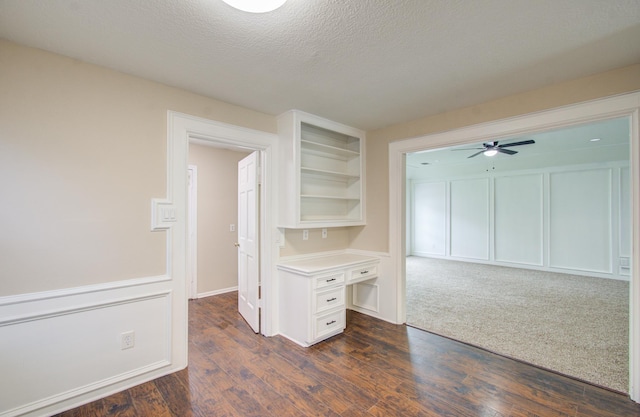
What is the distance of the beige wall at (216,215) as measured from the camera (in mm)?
4551

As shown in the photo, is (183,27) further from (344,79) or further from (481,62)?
(481,62)

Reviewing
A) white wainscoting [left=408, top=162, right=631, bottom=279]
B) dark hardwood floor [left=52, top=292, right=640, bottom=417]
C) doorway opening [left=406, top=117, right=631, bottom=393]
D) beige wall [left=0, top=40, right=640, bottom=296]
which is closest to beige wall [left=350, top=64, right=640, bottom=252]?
beige wall [left=0, top=40, right=640, bottom=296]

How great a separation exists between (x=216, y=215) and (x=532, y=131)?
436cm

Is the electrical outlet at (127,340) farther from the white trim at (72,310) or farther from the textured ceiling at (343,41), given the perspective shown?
the textured ceiling at (343,41)

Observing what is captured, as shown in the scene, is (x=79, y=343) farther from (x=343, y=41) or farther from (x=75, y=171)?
(x=343, y=41)

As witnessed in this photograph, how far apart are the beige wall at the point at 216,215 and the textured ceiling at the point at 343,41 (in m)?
2.24

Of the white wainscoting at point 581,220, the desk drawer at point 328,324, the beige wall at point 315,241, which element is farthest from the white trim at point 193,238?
the white wainscoting at point 581,220

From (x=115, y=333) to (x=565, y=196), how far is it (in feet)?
27.3

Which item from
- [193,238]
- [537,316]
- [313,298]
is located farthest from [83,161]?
[537,316]

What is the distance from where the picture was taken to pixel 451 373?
2.41m

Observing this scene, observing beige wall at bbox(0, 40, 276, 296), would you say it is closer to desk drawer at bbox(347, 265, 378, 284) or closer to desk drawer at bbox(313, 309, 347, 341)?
desk drawer at bbox(313, 309, 347, 341)

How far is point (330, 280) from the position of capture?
10.1ft

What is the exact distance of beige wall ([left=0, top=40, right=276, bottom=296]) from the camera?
1.83m

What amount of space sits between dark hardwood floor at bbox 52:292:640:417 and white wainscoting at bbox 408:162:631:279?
4302 mm
